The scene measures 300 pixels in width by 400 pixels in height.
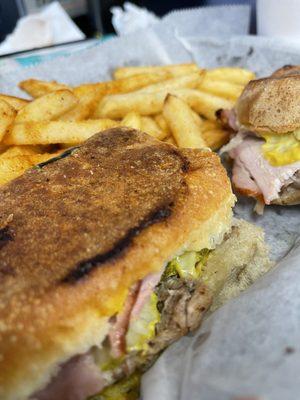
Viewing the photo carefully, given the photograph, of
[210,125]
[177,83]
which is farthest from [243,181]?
[177,83]

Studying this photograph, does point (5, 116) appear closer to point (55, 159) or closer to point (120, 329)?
point (55, 159)

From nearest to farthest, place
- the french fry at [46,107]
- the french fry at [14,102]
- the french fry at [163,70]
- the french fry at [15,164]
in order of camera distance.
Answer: the french fry at [15,164]
the french fry at [46,107]
the french fry at [14,102]
the french fry at [163,70]

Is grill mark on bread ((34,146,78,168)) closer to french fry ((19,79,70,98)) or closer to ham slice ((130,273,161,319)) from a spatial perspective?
ham slice ((130,273,161,319))

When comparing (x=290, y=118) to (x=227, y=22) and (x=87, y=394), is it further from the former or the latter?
(x=227, y=22)

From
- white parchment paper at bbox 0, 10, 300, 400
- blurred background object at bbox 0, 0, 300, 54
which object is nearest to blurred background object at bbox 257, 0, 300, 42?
blurred background object at bbox 0, 0, 300, 54

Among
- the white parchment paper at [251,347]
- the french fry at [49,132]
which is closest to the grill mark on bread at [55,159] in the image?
the french fry at [49,132]

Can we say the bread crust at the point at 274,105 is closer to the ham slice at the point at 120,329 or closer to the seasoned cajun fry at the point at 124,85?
the seasoned cajun fry at the point at 124,85
